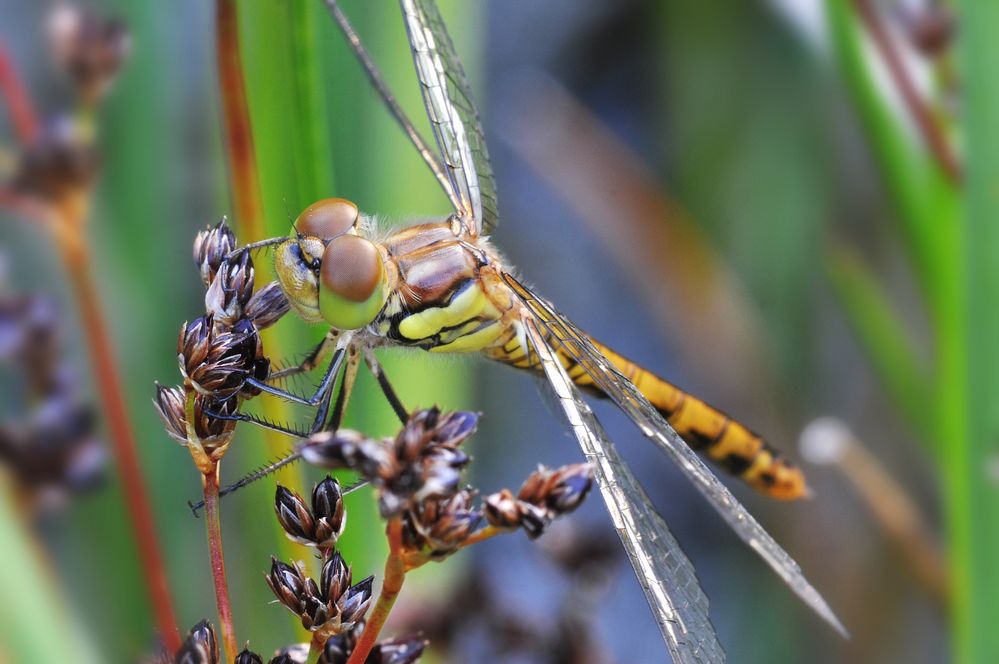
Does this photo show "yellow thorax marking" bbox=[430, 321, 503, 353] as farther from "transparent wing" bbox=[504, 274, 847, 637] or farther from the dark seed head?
the dark seed head

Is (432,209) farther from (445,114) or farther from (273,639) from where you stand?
(273,639)

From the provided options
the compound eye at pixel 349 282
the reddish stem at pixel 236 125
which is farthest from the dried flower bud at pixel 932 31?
the reddish stem at pixel 236 125

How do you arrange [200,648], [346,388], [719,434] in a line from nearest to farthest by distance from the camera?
1. [200,648]
2. [346,388]
3. [719,434]

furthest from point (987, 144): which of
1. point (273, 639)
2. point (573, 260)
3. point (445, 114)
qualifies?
point (573, 260)

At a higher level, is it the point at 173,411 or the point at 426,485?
the point at 173,411

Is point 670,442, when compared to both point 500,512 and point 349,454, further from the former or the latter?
point 349,454

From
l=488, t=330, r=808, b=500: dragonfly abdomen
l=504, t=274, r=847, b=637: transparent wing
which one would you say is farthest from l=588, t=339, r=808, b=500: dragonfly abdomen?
l=504, t=274, r=847, b=637: transparent wing

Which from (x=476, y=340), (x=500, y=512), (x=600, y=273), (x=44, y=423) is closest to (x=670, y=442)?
(x=476, y=340)
